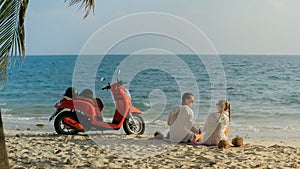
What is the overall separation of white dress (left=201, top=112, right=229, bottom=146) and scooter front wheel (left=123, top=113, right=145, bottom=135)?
1.66m

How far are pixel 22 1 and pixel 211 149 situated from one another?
4.28m

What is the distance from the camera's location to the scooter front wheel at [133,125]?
30.4ft

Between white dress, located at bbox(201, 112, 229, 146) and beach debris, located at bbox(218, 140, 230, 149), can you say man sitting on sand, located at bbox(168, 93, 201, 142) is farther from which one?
Answer: beach debris, located at bbox(218, 140, 230, 149)

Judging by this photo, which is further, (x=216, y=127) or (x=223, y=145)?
(x=216, y=127)

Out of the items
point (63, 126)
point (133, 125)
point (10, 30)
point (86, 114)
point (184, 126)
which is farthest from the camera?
point (133, 125)

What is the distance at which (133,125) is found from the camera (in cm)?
936

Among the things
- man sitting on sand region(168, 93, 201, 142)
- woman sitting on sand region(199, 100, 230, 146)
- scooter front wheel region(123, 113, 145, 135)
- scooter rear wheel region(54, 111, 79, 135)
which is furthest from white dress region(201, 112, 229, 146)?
scooter rear wheel region(54, 111, 79, 135)

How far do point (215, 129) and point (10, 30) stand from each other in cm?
448

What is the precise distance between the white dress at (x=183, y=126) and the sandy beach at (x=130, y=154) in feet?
0.82

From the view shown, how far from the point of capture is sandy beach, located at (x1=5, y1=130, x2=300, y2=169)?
646 centimetres

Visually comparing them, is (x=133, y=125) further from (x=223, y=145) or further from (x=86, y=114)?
(x=223, y=145)

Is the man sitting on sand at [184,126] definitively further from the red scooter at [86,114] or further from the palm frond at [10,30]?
the palm frond at [10,30]

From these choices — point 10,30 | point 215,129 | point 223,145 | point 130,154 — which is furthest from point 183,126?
point 10,30

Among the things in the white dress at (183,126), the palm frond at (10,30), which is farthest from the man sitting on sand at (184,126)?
the palm frond at (10,30)
